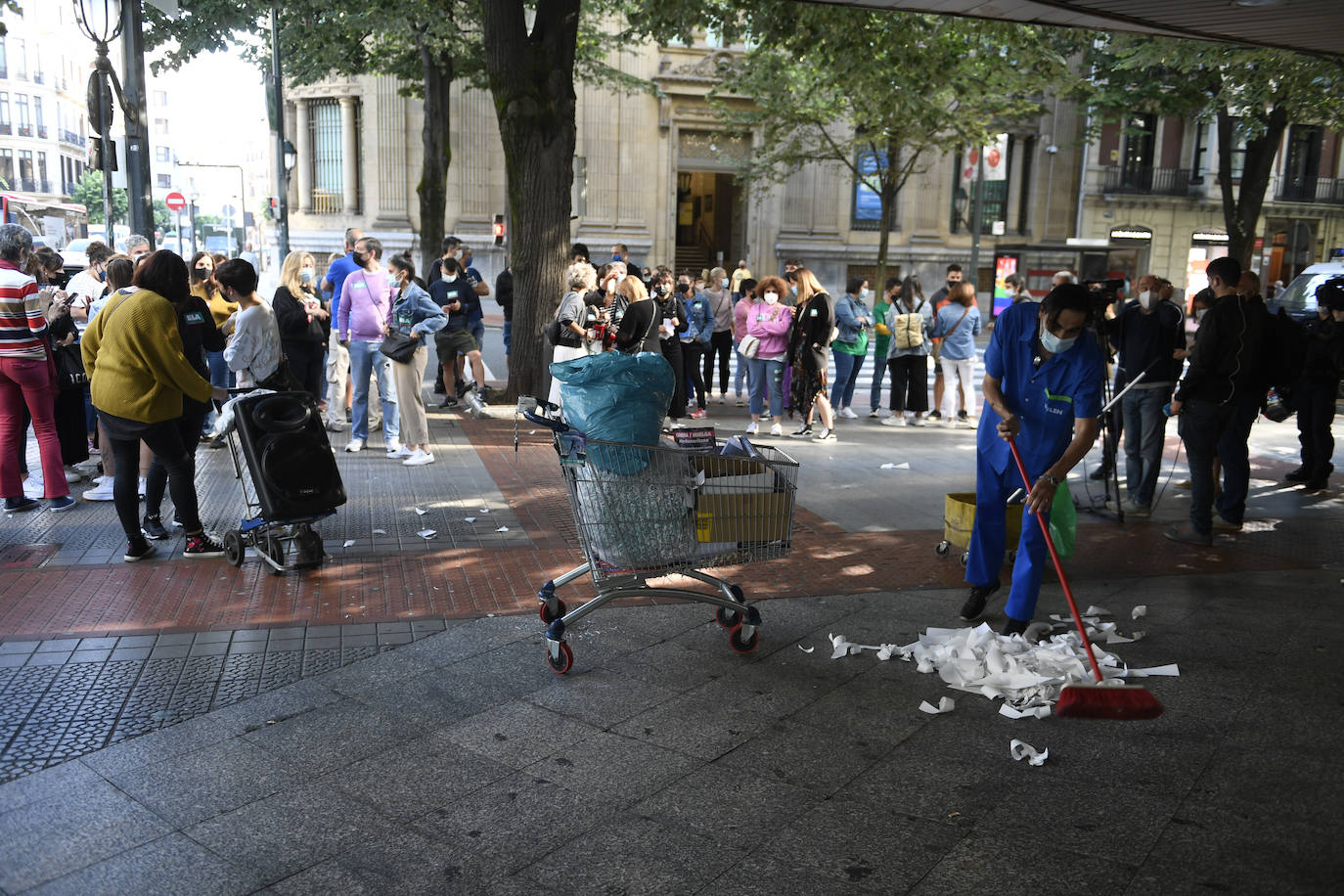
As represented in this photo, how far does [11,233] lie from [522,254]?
6122 millimetres

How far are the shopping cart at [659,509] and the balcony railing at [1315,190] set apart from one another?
47608 millimetres

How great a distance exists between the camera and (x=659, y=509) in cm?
512

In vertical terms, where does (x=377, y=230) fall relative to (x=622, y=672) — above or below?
above

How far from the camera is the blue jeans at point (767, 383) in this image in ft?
42.9

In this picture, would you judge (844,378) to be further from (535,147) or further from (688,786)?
(688,786)

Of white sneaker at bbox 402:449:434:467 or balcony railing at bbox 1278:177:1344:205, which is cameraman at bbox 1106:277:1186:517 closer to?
white sneaker at bbox 402:449:434:467

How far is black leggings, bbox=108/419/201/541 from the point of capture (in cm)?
690

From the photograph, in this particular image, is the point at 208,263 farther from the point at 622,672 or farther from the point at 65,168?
the point at 65,168

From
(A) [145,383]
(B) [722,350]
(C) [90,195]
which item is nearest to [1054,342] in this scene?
(A) [145,383]

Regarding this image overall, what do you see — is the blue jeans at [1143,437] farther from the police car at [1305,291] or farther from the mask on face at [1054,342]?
the police car at [1305,291]

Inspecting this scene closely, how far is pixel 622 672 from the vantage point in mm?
5266

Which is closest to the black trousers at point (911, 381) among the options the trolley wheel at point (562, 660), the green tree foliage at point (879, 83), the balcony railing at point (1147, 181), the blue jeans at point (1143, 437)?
the green tree foliage at point (879, 83)

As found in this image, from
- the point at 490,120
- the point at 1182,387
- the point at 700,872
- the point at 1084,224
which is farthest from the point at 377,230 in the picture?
the point at 700,872

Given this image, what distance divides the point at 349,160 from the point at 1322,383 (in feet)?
99.5
